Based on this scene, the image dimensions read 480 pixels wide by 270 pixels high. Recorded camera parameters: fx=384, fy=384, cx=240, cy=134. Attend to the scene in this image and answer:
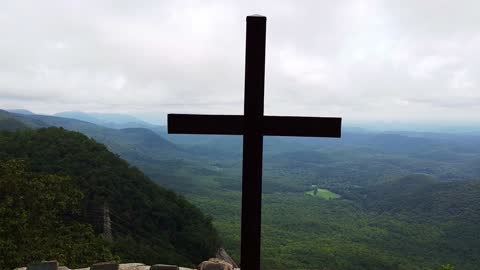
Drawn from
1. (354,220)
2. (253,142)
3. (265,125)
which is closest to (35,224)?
(253,142)

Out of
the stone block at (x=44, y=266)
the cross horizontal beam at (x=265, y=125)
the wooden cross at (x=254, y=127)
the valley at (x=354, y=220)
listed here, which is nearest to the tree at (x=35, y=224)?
the stone block at (x=44, y=266)

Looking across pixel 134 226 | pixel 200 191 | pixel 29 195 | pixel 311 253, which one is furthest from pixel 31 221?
pixel 200 191

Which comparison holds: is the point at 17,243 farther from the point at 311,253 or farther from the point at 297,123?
the point at 311,253

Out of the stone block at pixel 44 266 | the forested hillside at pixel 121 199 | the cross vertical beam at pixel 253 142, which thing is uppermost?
the cross vertical beam at pixel 253 142

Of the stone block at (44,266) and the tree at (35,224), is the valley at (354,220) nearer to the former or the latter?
the tree at (35,224)

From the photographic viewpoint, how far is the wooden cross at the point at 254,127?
5.25 m

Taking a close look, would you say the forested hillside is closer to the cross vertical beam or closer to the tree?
the tree

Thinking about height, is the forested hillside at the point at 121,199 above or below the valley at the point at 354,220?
above

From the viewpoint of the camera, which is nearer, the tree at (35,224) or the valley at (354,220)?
the tree at (35,224)

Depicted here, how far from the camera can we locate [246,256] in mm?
5348

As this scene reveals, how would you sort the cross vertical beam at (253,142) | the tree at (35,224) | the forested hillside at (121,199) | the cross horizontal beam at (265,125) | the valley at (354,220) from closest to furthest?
the cross vertical beam at (253,142) → the cross horizontal beam at (265,125) → the tree at (35,224) → the forested hillside at (121,199) → the valley at (354,220)

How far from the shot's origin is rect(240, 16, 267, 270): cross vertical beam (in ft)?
17.2

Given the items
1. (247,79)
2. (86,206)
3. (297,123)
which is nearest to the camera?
(247,79)

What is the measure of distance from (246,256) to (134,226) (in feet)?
123
